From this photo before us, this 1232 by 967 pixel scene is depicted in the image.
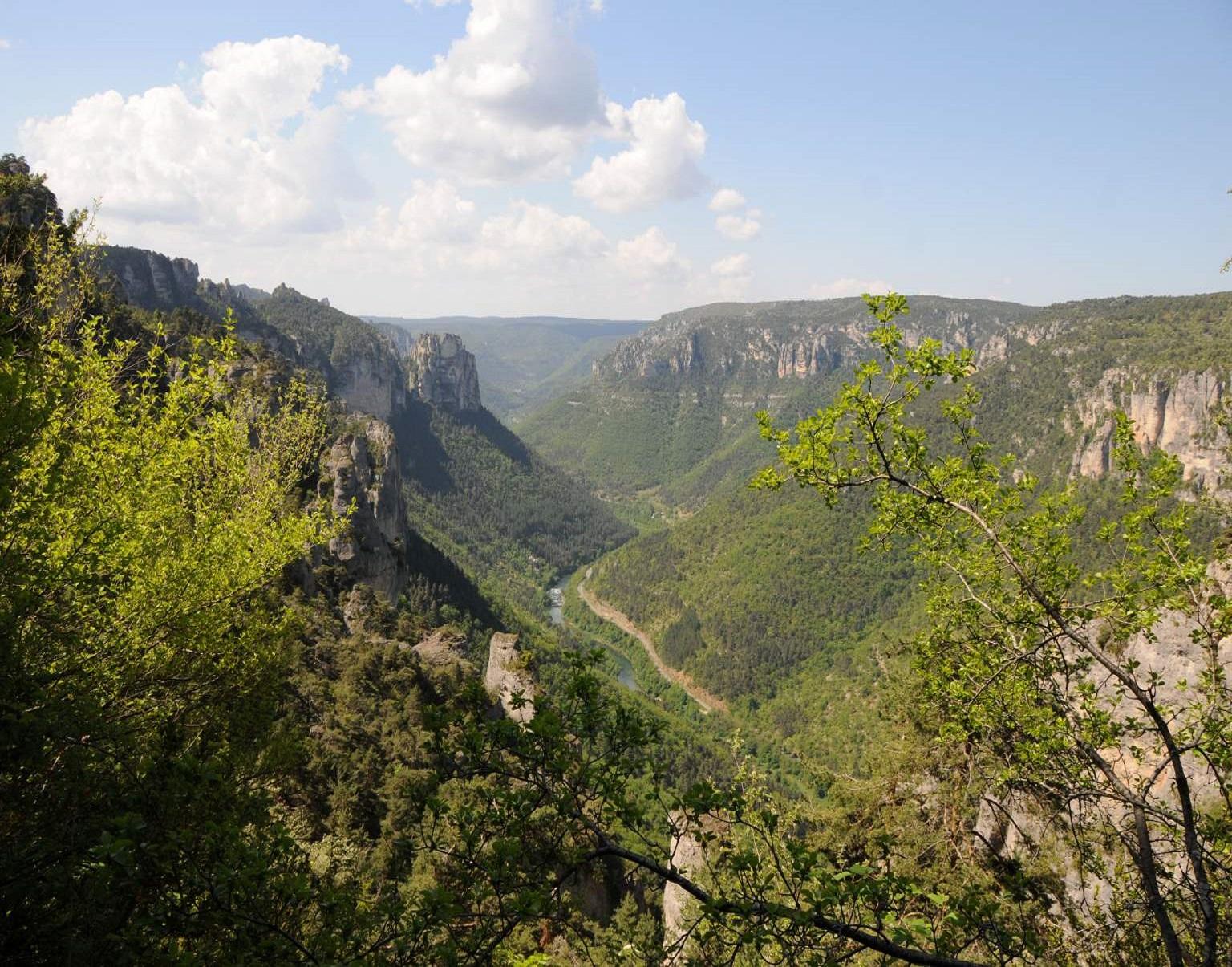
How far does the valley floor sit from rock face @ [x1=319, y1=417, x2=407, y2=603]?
69.9m

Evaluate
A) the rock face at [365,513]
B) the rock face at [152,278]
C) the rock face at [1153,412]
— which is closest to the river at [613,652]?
the rock face at [365,513]

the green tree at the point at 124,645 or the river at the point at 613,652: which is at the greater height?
the green tree at the point at 124,645

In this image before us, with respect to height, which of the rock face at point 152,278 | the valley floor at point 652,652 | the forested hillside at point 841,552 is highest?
the rock face at point 152,278

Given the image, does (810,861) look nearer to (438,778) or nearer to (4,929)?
(438,778)

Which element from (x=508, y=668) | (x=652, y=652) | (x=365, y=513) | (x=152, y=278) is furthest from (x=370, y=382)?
(x=508, y=668)

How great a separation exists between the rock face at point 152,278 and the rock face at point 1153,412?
562 ft

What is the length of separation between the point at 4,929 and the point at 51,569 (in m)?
4.56

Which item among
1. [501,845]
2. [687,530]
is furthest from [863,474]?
[687,530]

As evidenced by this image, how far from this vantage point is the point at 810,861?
14.0ft

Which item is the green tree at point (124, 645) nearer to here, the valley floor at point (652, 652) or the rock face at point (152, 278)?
the valley floor at point (652, 652)

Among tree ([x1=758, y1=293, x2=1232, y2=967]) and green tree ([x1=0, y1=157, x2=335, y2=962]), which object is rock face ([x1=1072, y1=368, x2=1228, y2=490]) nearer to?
tree ([x1=758, y1=293, x2=1232, y2=967])

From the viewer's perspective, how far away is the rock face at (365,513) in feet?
166

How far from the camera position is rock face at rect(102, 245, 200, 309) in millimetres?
121938

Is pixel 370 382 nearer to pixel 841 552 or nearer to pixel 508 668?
pixel 841 552
